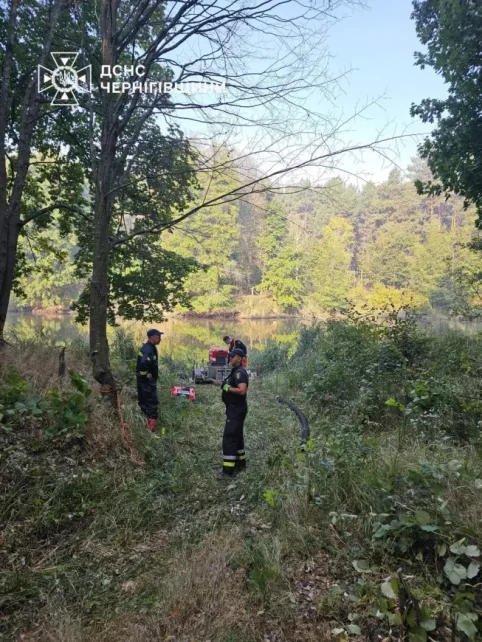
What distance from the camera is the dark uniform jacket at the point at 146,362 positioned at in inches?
227

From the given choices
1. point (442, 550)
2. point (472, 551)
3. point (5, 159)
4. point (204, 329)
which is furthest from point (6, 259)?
point (204, 329)

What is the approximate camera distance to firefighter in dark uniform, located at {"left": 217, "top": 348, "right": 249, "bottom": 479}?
4621mm

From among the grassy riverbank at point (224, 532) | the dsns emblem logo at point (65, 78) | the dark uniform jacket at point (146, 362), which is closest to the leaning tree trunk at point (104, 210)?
the grassy riverbank at point (224, 532)

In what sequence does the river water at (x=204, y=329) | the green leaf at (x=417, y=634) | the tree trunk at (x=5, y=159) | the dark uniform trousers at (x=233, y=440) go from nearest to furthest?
1. the green leaf at (x=417, y=634)
2. the dark uniform trousers at (x=233, y=440)
3. the tree trunk at (x=5, y=159)
4. the river water at (x=204, y=329)

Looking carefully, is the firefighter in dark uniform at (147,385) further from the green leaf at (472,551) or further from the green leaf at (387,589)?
the green leaf at (472,551)

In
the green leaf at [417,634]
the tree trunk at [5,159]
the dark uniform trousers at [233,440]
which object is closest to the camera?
the green leaf at [417,634]

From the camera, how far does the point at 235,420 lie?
477 centimetres

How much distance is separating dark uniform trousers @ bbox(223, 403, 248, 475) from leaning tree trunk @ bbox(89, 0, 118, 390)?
1.56 meters

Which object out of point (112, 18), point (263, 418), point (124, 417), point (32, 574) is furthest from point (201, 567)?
point (112, 18)

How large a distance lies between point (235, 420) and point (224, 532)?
1695mm

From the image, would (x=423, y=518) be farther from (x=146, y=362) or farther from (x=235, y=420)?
(x=146, y=362)

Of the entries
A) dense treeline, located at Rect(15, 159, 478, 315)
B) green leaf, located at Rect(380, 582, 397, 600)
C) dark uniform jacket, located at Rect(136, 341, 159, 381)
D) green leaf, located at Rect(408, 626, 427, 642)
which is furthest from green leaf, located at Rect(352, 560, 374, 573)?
dense treeline, located at Rect(15, 159, 478, 315)

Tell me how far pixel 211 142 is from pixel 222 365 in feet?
26.3

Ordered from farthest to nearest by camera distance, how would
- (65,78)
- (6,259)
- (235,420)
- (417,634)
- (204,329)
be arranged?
1. (204,329)
2. (6,259)
3. (65,78)
4. (235,420)
5. (417,634)
